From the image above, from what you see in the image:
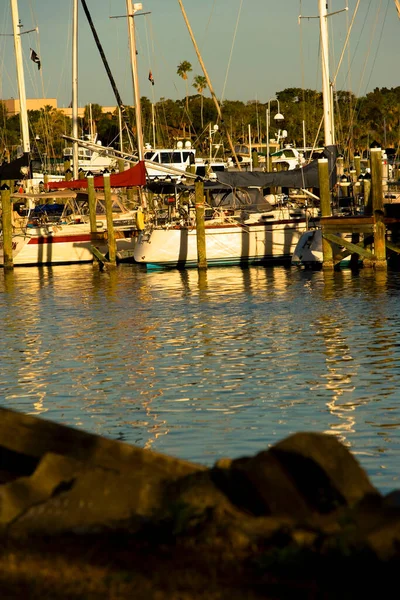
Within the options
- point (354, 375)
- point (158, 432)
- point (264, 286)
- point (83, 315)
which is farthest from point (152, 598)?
point (264, 286)

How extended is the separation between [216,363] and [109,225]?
22.7m

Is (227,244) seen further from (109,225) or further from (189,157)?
(189,157)

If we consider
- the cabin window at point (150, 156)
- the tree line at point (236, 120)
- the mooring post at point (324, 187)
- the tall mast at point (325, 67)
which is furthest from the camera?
the tree line at point (236, 120)

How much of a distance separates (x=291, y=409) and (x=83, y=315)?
1369cm

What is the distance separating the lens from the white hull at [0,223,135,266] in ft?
141

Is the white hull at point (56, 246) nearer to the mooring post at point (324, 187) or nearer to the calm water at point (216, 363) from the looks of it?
the calm water at point (216, 363)

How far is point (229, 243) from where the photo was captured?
38.1 meters

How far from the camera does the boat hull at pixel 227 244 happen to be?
37.7 meters

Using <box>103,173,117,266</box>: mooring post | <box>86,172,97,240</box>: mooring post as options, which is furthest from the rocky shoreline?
<box>86,172,97,240</box>: mooring post

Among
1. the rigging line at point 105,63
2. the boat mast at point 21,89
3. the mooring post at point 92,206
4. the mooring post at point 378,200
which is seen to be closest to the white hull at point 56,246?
the mooring post at point 92,206

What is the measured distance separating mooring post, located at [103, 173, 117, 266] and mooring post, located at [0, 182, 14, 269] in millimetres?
3982

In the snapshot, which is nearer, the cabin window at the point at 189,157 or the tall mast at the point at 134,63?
the tall mast at the point at 134,63

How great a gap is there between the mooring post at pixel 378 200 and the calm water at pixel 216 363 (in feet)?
3.28

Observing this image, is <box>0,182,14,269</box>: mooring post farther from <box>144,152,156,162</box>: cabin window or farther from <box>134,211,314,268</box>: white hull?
<box>144,152,156,162</box>: cabin window
